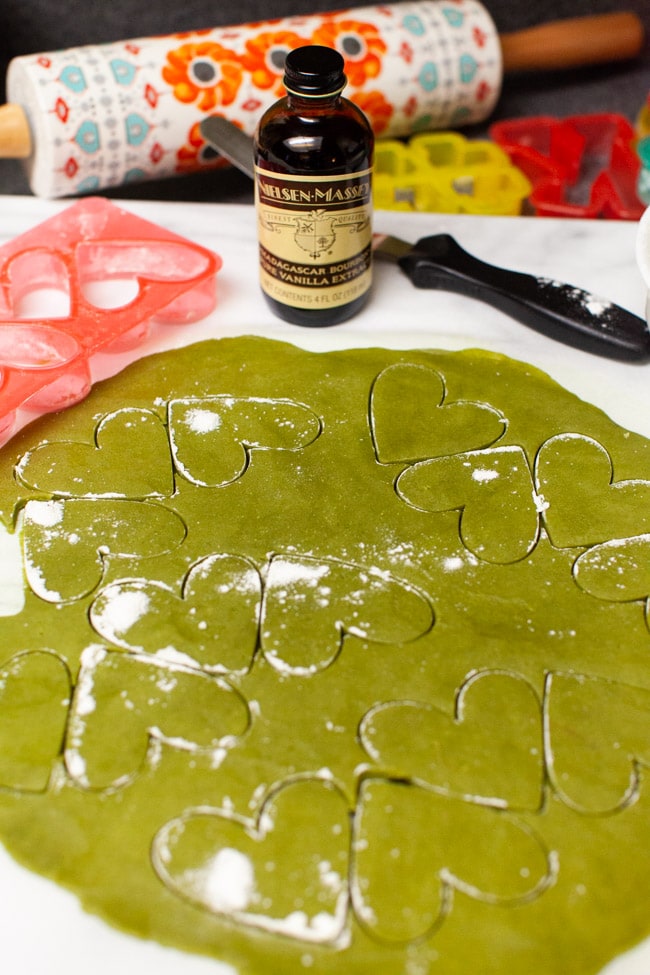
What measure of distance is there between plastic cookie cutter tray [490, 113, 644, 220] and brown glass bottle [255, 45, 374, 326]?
0.33 m

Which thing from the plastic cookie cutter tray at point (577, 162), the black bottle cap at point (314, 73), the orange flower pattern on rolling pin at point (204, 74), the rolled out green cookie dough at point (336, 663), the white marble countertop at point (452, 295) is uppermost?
the black bottle cap at point (314, 73)

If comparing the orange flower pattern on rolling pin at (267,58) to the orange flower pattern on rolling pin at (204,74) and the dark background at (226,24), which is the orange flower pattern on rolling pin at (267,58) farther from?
the dark background at (226,24)

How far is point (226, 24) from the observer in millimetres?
1202

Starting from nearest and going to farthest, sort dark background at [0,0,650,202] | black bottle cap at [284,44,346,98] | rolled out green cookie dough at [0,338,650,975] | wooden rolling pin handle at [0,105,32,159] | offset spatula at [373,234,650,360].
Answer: rolled out green cookie dough at [0,338,650,975] → black bottle cap at [284,44,346,98] → offset spatula at [373,234,650,360] → wooden rolling pin handle at [0,105,32,159] → dark background at [0,0,650,202]

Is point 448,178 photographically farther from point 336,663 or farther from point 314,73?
point 336,663

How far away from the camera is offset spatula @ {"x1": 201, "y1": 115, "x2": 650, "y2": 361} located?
2.82 feet

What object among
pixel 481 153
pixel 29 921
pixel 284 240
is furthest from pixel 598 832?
pixel 481 153

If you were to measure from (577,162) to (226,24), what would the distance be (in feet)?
1.61

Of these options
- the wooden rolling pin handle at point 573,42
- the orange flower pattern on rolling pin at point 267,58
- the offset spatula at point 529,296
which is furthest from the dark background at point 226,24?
the offset spatula at point 529,296

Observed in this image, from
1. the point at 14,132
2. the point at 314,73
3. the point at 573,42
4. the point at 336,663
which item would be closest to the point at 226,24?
the point at 14,132

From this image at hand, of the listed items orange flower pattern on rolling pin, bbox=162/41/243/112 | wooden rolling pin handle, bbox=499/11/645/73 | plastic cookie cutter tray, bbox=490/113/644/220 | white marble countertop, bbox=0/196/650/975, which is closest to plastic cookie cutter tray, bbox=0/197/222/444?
white marble countertop, bbox=0/196/650/975

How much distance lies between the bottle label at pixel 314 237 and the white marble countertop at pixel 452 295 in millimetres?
46

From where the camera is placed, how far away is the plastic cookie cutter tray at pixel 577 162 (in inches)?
41.9

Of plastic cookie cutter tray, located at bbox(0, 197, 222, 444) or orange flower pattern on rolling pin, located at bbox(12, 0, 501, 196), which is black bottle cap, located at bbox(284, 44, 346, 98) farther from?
orange flower pattern on rolling pin, located at bbox(12, 0, 501, 196)
